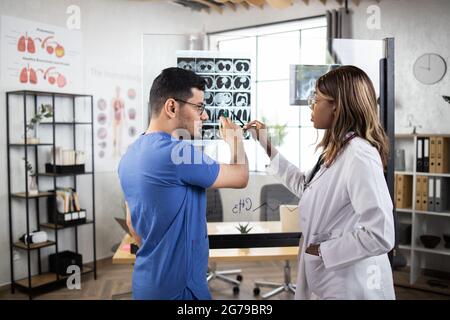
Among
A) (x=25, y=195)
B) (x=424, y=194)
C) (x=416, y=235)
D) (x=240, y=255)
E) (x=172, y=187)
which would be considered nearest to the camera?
(x=172, y=187)

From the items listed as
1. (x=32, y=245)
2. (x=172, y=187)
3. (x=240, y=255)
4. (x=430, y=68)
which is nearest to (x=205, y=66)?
(x=172, y=187)

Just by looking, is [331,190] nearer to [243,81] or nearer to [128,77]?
[243,81]

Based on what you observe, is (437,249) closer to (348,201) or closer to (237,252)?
(237,252)

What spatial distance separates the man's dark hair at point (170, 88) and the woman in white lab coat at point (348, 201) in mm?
471

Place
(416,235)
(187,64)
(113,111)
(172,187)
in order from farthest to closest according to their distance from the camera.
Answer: (113,111), (416,235), (187,64), (172,187)

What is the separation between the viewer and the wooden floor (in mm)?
3768

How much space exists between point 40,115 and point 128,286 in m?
1.74

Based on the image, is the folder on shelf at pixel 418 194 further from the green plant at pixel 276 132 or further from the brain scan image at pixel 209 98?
the brain scan image at pixel 209 98

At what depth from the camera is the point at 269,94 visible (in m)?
1.96

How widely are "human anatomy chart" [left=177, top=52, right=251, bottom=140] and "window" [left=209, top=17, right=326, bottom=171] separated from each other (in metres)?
0.04

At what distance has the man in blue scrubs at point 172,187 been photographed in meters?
1.45

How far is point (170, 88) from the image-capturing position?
1.56 metres

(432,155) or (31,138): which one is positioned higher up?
(31,138)

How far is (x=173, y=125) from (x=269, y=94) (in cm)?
59
